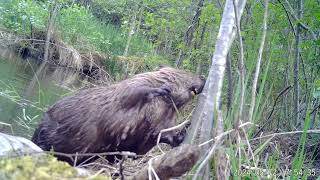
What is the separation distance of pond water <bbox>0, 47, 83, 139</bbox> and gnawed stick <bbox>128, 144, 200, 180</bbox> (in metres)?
0.82

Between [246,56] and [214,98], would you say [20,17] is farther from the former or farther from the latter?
[214,98]

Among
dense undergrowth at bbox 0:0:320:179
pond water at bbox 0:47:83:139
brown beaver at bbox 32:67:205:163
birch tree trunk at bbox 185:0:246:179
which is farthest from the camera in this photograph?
pond water at bbox 0:47:83:139

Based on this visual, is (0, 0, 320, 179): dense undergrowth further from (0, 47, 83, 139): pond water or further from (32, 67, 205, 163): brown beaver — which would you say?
(0, 47, 83, 139): pond water

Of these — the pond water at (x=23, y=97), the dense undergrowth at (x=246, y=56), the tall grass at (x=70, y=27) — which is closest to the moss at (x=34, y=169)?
the dense undergrowth at (x=246, y=56)

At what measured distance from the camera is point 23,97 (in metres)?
Result: 4.41

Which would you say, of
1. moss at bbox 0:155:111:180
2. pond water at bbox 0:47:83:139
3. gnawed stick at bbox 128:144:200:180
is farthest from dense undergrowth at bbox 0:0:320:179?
pond water at bbox 0:47:83:139

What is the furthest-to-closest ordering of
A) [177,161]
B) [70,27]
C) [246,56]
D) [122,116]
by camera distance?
[70,27]
[246,56]
[122,116]
[177,161]

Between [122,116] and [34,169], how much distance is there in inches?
52.9

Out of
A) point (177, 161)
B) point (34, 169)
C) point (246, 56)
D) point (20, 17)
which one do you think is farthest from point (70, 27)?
point (34, 169)

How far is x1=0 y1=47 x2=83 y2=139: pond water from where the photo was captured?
3355mm

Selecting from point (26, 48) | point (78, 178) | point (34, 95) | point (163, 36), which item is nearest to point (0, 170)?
point (78, 178)

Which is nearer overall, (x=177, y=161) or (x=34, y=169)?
(x=34, y=169)

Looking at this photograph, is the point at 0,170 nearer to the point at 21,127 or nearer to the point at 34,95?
the point at 21,127

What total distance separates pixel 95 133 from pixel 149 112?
27 centimetres
